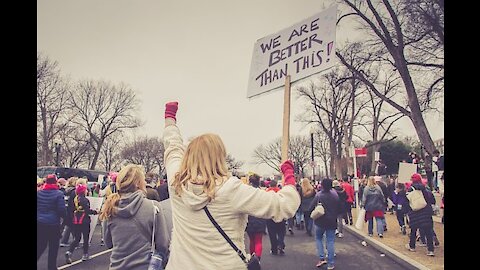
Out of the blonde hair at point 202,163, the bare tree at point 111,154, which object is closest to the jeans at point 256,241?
the bare tree at point 111,154

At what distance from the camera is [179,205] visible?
2.05 metres

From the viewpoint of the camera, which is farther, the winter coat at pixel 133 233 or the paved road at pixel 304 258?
the paved road at pixel 304 258

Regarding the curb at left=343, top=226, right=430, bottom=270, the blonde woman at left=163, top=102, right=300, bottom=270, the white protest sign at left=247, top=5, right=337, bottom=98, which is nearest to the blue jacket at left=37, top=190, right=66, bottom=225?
the white protest sign at left=247, top=5, right=337, bottom=98

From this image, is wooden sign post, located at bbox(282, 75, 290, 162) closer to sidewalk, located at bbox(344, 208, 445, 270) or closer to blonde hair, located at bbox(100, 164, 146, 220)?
blonde hair, located at bbox(100, 164, 146, 220)

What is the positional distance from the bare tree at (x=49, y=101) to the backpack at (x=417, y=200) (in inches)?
242

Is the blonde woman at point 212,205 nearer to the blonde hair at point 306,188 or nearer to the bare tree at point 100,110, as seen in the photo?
the bare tree at point 100,110

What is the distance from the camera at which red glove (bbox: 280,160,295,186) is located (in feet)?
6.78

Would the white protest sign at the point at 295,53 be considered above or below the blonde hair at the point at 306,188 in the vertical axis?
above

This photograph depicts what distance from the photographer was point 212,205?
6.34 ft

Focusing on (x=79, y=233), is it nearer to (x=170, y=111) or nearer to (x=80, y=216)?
(x=80, y=216)

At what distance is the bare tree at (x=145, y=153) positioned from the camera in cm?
816

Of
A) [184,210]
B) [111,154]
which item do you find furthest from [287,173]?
[111,154]
